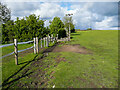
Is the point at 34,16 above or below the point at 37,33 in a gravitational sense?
above

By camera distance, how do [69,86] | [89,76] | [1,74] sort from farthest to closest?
1. [1,74]
2. [89,76]
3. [69,86]

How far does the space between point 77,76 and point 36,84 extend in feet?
6.09

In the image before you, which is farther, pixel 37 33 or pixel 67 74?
pixel 37 33

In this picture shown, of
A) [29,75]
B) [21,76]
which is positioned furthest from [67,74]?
[21,76]

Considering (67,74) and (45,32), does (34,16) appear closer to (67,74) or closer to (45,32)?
(45,32)

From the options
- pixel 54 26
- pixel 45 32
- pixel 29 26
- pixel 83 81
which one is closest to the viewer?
pixel 83 81

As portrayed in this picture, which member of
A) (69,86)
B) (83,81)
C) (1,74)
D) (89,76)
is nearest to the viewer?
(69,86)

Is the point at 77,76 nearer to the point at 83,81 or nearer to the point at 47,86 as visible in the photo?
the point at 83,81

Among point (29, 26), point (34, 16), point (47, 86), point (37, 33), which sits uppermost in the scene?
point (34, 16)

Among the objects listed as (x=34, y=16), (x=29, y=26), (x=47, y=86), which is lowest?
(x=47, y=86)

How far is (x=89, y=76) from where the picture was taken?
15.6 ft

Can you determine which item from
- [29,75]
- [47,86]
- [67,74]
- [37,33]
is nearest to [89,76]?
[67,74]

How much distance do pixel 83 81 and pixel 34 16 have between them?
14575mm

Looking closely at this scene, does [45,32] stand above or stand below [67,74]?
above
